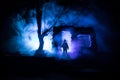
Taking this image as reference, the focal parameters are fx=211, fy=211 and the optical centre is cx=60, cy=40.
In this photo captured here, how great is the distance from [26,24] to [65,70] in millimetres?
12462

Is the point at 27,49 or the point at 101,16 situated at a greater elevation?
the point at 101,16

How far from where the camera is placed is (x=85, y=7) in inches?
1040

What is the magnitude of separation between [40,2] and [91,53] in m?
7.97

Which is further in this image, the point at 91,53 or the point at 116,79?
the point at 91,53

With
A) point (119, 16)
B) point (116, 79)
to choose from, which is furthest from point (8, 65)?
point (119, 16)

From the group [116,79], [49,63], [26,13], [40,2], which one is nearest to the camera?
[116,79]

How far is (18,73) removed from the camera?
14.5 metres

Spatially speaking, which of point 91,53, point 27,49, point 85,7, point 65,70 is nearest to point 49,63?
point 65,70

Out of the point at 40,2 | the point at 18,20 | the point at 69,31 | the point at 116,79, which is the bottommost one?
the point at 116,79

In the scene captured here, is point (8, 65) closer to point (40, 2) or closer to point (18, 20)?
point (40, 2)

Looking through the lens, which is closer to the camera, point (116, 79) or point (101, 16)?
point (116, 79)

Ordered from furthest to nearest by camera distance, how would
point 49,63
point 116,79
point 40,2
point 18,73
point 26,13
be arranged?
point 26,13
point 40,2
point 49,63
point 18,73
point 116,79

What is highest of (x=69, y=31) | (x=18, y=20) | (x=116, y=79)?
(x=18, y=20)

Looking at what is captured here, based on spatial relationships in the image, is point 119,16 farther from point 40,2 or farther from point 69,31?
point 40,2
